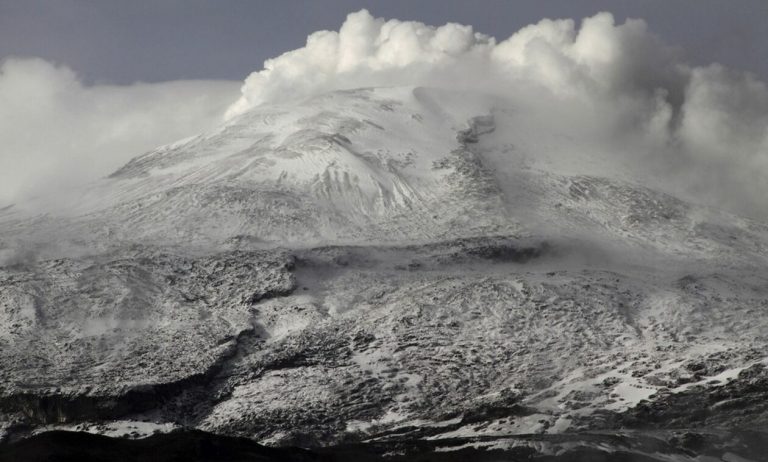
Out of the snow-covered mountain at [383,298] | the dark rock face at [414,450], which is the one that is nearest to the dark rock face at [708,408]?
the snow-covered mountain at [383,298]

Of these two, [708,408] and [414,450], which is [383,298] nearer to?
[414,450]

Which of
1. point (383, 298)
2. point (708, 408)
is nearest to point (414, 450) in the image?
point (708, 408)

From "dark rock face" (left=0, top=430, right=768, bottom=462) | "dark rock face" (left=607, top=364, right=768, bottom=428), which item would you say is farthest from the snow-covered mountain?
"dark rock face" (left=0, top=430, right=768, bottom=462)

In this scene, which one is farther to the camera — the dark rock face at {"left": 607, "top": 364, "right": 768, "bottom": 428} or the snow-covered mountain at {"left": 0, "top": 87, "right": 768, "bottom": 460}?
the snow-covered mountain at {"left": 0, "top": 87, "right": 768, "bottom": 460}

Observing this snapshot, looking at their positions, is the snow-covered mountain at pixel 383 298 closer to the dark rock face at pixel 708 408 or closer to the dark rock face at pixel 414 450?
the dark rock face at pixel 708 408

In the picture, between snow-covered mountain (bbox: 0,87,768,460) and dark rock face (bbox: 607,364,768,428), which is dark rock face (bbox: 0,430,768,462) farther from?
dark rock face (bbox: 607,364,768,428)

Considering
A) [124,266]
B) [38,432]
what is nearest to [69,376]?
[38,432]

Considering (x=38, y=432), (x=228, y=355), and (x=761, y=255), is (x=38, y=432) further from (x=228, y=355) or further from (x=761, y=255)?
(x=761, y=255)

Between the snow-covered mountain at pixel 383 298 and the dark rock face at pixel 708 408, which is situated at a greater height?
the snow-covered mountain at pixel 383 298
